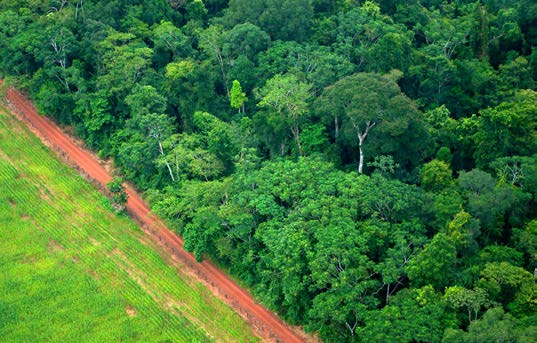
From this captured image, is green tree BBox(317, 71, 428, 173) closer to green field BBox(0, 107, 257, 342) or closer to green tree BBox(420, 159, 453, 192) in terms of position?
green tree BBox(420, 159, 453, 192)

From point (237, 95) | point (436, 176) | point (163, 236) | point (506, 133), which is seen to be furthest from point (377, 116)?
point (163, 236)

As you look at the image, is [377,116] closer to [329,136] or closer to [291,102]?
[329,136]

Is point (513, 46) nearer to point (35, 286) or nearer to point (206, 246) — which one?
point (206, 246)

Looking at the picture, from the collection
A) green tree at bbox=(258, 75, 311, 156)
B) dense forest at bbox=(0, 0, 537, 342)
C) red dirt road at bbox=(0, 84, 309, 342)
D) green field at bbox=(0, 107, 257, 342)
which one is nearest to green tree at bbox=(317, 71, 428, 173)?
dense forest at bbox=(0, 0, 537, 342)

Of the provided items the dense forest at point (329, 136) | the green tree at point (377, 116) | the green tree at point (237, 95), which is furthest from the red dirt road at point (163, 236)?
the green tree at point (377, 116)

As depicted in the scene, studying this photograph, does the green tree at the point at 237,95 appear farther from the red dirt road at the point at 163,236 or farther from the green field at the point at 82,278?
the green field at the point at 82,278

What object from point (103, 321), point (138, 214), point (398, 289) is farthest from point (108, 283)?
point (398, 289)
